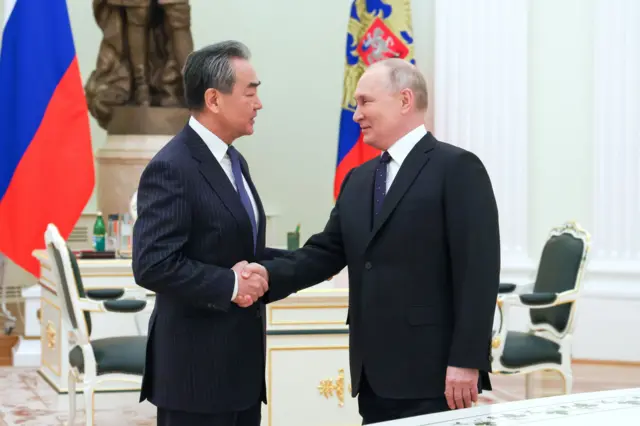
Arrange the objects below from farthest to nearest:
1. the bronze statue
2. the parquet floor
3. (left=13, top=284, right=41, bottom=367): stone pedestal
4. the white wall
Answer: the bronze statue → the white wall → (left=13, top=284, right=41, bottom=367): stone pedestal → the parquet floor

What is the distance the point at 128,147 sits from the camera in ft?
23.6

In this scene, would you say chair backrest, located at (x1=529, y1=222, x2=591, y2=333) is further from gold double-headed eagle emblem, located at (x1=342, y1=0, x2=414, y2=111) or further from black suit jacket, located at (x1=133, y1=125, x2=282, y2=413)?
black suit jacket, located at (x1=133, y1=125, x2=282, y2=413)

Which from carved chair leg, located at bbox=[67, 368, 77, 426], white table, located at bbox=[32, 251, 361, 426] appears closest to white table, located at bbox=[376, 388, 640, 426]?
white table, located at bbox=[32, 251, 361, 426]

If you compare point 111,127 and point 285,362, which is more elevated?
point 111,127

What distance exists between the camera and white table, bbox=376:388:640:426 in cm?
192

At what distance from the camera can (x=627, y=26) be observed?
23.2 feet

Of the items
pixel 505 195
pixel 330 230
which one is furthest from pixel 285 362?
pixel 505 195

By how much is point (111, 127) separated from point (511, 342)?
3763mm

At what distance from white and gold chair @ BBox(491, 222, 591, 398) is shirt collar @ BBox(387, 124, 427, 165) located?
7.68 ft

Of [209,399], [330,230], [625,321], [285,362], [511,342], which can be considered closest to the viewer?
[209,399]

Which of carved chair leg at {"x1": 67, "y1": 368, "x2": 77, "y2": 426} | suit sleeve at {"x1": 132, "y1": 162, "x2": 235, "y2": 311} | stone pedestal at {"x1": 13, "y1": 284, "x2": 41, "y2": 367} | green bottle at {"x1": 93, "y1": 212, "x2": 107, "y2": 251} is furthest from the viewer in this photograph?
stone pedestal at {"x1": 13, "y1": 284, "x2": 41, "y2": 367}

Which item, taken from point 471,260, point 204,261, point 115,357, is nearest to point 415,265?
point 471,260

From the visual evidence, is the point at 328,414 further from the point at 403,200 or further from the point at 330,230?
the point at 403,200

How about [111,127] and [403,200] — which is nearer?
[403,200]
